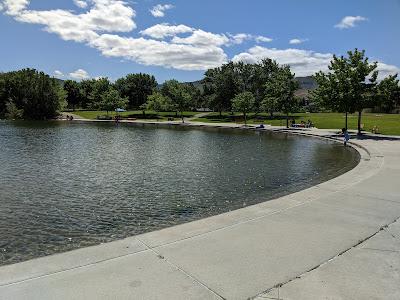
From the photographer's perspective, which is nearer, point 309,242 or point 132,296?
point 132,296

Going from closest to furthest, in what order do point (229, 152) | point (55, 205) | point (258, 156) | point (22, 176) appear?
point (55, 205), point (22, 176), point (258, 156), point (229, 152)

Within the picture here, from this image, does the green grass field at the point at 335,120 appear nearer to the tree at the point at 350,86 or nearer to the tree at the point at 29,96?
the tree at the point at 350,86

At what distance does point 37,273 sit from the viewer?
670 cm

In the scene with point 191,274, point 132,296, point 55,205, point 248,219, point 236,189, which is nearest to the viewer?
point 132,296

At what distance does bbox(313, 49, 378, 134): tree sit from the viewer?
4094cm

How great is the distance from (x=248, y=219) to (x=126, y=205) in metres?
5.40

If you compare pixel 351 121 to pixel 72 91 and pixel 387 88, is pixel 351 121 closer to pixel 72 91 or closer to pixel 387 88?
pixel 387 88

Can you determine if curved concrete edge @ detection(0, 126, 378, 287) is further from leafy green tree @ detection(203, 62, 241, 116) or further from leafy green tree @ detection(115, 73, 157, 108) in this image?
leafy green tree @ detection(115, 73, 157, 108)

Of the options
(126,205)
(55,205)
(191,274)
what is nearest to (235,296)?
(191,274)

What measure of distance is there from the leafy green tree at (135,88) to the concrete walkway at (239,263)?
386 ft

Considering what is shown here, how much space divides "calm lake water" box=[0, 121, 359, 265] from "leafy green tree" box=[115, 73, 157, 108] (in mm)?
96539

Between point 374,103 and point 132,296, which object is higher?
point 374,103

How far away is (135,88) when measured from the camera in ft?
411

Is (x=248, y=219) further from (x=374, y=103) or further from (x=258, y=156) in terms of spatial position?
(x=374, y=103)
